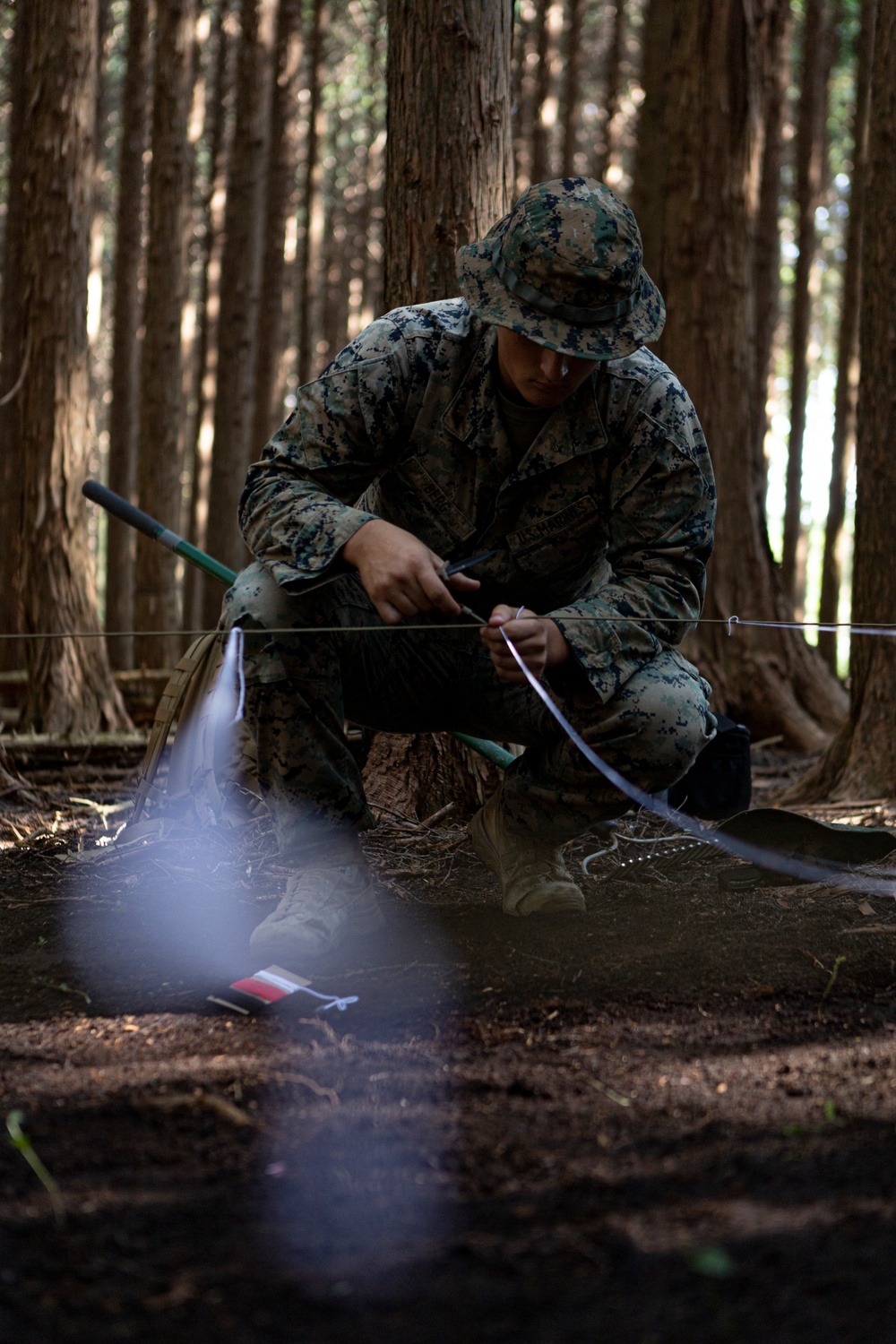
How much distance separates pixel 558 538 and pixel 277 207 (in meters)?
9.48

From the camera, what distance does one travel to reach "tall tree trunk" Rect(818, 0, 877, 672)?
1065cm

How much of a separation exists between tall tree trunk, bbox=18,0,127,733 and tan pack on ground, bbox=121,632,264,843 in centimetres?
223

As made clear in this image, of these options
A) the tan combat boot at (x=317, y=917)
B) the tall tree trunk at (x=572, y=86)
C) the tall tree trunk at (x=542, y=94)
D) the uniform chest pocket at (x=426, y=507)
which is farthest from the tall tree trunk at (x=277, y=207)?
the tan combat boot at (x=317, y=917)

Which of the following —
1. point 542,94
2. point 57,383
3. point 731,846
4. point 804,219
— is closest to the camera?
point 731,846

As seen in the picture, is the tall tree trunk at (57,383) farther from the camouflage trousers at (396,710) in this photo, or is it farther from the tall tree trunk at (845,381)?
the tall tree trunk at (845,381)

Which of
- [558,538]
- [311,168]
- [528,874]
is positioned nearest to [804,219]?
[311,168]

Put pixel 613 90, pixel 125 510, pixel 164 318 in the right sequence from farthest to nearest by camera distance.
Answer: pixel 613 90 < pixel 164 318 < pixel 125 510

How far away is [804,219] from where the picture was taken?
41.4ft

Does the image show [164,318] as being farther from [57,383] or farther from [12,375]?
[57,383]

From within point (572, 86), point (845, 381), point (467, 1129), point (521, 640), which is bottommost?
point (467, 1129)

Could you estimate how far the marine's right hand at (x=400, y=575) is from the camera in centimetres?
242

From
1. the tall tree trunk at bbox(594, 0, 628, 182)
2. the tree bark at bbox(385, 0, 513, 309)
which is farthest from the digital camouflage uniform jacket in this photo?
the tall tree trunk at bbox(594, 0, 628, 182)

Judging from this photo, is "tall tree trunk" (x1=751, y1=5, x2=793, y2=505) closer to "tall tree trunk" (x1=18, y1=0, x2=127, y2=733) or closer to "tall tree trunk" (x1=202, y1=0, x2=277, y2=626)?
"tall tree trunk" (x1=202, y1=0, x2=277, y2=626)

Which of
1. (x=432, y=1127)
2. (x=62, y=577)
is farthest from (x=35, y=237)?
(x=432, y=1127)
